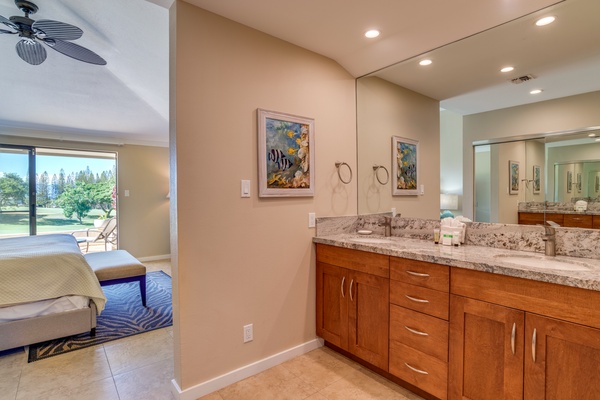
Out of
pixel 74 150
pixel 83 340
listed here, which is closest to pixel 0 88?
pixel 74 150

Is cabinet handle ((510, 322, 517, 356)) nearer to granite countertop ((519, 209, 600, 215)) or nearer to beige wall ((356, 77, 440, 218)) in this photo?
granite countertop ((519, 209, 600, 215))

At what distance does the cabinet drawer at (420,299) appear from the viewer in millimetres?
1646

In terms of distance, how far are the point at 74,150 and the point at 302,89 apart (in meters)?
4.62

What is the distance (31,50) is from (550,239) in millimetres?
3786

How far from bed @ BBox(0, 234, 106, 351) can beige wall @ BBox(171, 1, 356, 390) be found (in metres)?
1.31

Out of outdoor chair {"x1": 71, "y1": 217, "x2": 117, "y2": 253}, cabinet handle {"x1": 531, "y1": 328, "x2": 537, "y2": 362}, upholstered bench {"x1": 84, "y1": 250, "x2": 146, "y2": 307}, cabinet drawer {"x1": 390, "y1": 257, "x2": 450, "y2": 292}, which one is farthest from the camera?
outdoor chair {"x1": 71, "y1": 217, "x2": 117, "y2": 253}

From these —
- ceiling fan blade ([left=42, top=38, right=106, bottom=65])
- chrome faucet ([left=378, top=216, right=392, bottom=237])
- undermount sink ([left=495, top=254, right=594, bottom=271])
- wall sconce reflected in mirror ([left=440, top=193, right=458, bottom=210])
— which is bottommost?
undermount sink ([left=495, top=254, right=594, bottom=271])

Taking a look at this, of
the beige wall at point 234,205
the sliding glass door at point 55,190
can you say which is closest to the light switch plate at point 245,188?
the beige wall at point 234,205

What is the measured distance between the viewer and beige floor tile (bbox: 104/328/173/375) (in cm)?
225

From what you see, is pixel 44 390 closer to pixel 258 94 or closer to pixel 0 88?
pixel 258 94

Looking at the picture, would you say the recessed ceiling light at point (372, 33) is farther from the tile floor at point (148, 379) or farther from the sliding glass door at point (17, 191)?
the sliding glass door at point (17, 191)

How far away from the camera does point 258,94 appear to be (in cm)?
211

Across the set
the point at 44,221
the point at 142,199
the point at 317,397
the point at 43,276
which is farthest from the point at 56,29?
the point at 44,221

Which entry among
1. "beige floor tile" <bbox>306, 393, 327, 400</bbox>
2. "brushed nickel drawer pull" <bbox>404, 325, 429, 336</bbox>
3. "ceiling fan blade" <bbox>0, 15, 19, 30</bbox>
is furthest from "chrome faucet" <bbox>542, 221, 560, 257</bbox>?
"ceiling fan blade" <bbox>0, 15, 19, 30</bbox>
